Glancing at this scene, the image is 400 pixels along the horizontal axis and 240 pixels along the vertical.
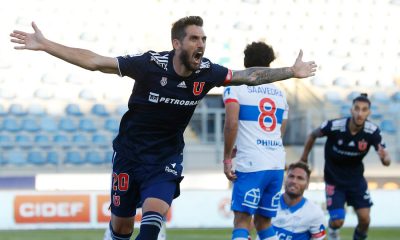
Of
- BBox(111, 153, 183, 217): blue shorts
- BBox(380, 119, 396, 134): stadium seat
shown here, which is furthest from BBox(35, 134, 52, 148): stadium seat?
BBox(111, 153, 183, 217): blue shorts

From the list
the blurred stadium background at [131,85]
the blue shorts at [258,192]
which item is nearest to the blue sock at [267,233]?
the blue shorts at [258,192]

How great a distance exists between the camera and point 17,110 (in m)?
19.2

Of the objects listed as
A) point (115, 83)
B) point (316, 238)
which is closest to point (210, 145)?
point (115, 83)

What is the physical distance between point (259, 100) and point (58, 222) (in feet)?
27.2

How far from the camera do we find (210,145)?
17.8 meters

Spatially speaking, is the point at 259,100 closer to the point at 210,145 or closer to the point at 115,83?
the point at 210,145

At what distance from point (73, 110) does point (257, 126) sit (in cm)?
1162

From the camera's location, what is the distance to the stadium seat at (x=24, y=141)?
18.2m

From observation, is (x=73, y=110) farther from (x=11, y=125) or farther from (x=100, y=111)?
(x=11, y=125)

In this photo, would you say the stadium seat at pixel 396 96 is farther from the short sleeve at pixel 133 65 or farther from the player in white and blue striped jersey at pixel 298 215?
the short sleeve at pixel 133 65

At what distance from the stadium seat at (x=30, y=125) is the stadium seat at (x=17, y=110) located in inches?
12.2

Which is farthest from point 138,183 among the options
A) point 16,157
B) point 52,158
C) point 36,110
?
point 36,110

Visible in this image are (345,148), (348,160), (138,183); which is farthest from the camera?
(348,160)

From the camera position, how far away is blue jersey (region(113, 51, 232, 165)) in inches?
258
